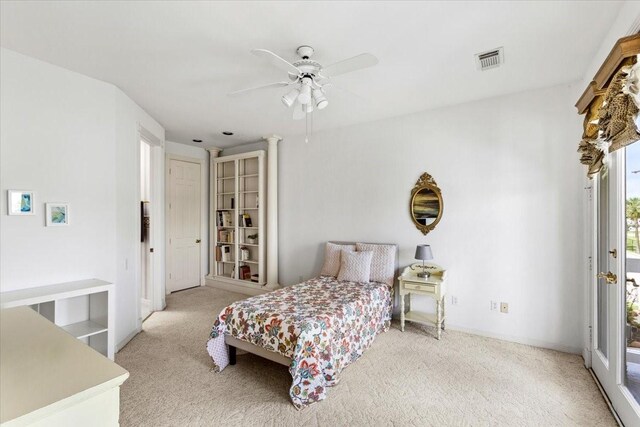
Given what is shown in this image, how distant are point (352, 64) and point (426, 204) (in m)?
2.19

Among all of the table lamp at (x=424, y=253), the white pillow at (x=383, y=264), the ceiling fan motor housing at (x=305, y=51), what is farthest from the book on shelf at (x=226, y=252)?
the ceiling fan motor housing at (x=305, y=51)

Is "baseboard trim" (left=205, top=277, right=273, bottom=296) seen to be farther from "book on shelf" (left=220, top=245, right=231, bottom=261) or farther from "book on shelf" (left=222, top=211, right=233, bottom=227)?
"book on shelf" (left=222, top=211, right=233, bottom=227)

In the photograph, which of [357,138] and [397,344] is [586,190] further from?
[357,138]

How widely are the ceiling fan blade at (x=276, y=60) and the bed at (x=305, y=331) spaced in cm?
187

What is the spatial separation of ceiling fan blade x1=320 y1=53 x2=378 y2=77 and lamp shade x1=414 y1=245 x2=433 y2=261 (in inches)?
84.6

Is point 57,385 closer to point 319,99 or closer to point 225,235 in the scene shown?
point 319,99

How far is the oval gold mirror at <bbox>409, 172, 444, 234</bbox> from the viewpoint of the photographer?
12.1ft

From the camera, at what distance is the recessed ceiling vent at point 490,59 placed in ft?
8.01

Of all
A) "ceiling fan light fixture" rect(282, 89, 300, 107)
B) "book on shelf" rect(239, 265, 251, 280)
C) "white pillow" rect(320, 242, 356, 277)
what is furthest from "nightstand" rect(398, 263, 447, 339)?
"book on shelf" rect(239, 265, 251, 280)

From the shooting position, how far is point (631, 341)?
1.93 meters

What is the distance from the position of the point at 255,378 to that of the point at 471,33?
3.10 metres

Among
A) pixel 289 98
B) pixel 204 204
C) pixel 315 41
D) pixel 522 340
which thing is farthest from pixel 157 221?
pixel 522 340

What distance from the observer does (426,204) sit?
148 inches

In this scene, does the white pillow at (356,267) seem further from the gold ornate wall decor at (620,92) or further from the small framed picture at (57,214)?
the small framed picture at (57,214)
